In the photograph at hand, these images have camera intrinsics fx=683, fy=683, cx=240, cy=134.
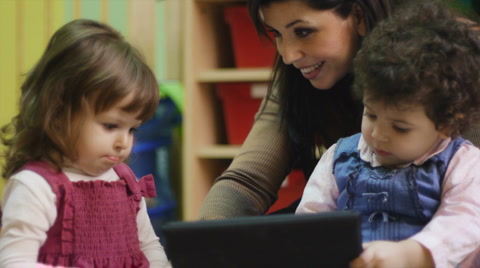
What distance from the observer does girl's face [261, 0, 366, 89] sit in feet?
4.32

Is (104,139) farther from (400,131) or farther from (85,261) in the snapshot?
(400,131)

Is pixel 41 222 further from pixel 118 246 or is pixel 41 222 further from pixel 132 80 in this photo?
pixel 132 80

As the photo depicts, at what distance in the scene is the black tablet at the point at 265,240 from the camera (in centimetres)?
86

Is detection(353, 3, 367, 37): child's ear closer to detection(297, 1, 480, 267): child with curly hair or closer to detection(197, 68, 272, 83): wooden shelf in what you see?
detection(297, 1, 480, 267): child with curly hair

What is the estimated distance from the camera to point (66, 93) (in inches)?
39.2

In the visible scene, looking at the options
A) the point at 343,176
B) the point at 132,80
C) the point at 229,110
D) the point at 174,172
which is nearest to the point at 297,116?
the point at 343,176

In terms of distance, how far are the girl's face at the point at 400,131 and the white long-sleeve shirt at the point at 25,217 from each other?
48cm

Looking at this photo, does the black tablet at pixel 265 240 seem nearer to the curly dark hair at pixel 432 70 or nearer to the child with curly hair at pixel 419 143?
the child with curly hair at pixel 419 143

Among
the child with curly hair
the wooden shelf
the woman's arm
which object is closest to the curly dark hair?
the child with curly hair

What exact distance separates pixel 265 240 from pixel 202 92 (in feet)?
5.72

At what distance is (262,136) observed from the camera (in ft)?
5.11

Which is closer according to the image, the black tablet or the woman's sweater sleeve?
the black tablet

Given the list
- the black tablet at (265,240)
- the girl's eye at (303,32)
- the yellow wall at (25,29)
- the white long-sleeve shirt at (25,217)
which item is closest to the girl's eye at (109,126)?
the white long-sleeve shirt at (25,217)

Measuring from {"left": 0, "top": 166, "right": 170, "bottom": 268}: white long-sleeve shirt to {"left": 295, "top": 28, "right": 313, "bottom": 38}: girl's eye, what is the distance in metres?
0.59
